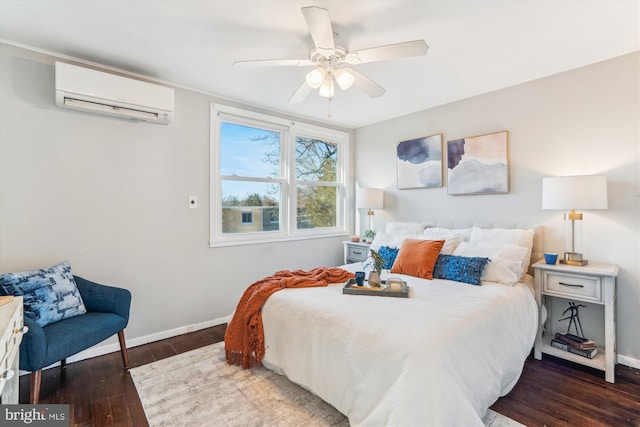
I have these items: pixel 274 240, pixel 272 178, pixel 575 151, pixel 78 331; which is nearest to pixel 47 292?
pixel 78 331

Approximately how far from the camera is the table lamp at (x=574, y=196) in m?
2.31

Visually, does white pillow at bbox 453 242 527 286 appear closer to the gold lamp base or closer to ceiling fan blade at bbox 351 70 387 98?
the gold lamp base

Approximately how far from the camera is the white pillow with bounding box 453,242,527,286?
2436 millimetres

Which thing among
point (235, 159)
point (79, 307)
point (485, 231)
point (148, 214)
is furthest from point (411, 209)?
point (79, 307)

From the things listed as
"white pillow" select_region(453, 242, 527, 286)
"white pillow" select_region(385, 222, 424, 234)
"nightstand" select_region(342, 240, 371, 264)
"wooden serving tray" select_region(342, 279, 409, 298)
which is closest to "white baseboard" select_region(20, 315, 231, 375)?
"nightstand" select_region(342, 240, 371, 264)

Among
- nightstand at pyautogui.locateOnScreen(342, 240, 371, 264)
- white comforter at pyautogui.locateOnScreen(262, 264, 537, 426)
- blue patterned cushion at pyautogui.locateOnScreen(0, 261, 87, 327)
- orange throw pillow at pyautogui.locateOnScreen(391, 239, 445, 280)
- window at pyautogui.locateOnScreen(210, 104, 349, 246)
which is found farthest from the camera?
nightstand at pyautogui.locateOnScreen(342, 240, 371, 264)

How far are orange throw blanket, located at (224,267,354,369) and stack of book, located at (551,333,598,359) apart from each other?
1.84 m

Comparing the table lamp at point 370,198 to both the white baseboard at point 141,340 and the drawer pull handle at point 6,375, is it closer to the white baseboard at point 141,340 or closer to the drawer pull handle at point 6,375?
the white baseboard at point 141,340

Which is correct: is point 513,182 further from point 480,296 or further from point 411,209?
point 480,296

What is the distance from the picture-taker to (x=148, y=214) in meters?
2.90

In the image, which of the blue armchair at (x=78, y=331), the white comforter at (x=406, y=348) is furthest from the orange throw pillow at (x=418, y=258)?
the blue armchair at (x=78, y=331)

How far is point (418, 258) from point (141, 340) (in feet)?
8.61

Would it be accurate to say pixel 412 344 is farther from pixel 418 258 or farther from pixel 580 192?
pixel 580 192

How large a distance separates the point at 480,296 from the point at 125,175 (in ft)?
9.98
